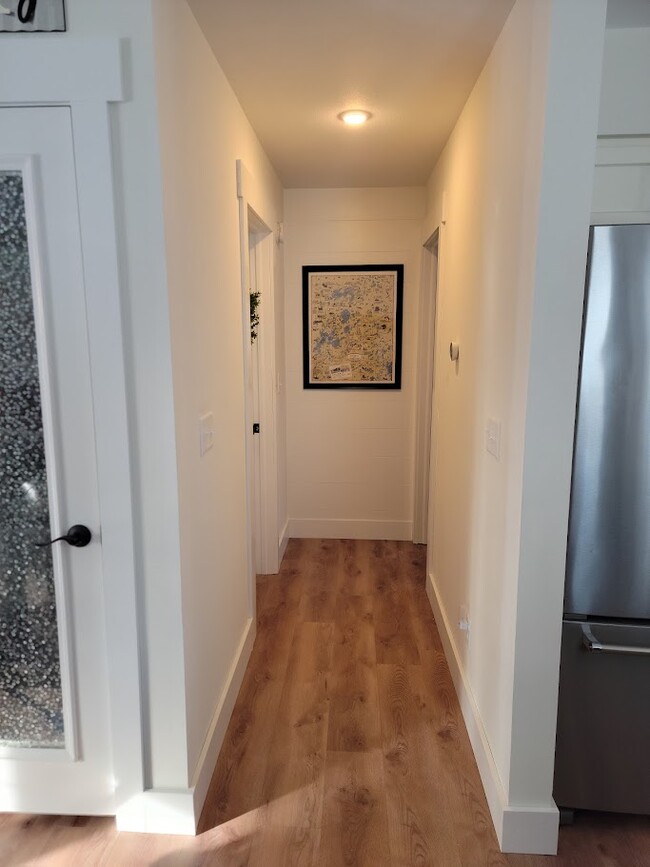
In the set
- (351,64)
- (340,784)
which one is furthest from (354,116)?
(340,784)

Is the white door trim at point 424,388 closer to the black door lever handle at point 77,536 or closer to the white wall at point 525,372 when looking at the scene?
the white wall at point 525,372

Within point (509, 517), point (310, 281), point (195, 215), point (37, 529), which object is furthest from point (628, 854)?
point (310, 281)

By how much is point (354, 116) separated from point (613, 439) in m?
1.80

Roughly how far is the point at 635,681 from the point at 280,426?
264 cm

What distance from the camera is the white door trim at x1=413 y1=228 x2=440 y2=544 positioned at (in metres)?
3.81

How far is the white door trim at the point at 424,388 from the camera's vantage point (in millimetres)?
3811

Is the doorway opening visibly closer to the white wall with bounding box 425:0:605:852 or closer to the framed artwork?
the white wall with bounding box 425:0:605:852

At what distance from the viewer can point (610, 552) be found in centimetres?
161

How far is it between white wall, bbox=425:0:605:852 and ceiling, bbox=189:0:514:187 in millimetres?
151

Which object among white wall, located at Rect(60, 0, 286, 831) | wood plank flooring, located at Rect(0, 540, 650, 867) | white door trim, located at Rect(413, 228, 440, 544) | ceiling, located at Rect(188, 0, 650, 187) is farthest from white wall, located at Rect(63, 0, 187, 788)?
white door trim, located at Rect(413, 228, 440, 544)

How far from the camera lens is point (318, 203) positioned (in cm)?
386

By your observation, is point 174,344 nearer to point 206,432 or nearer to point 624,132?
point 206,432

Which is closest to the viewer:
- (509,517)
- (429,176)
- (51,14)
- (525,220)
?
(51,14)

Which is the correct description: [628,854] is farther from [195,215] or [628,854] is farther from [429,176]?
[429,176]
